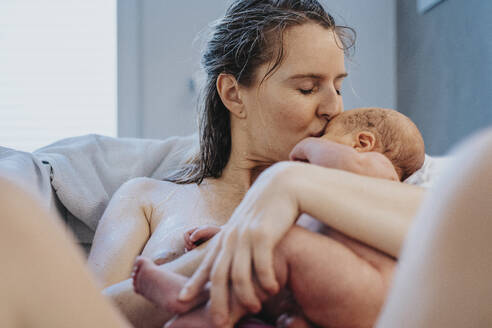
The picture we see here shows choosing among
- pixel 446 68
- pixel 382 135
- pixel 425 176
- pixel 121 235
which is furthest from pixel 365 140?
pixel 446 68

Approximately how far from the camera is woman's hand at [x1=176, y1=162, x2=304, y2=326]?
24.2 inches

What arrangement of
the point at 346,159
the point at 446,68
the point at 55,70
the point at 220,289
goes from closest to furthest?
the point at 220,289, the point at 346,159, the point at 446,68, the point at 55,70

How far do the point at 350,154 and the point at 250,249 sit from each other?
0.92 ft

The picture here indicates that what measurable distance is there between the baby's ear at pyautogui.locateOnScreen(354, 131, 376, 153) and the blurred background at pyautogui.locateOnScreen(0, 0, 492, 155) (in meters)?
1.31

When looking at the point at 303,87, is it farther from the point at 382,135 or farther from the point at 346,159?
the point at 346,159

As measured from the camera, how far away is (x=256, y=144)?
4.06ft

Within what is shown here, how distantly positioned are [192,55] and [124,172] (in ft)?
3.43

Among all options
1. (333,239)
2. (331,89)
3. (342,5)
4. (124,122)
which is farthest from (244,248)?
(342,5)

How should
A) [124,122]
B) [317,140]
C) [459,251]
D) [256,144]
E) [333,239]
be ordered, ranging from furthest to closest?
1. [124,122]
2. [256,144]
3. [317,140]
4. [333,239]
5. [459,251]

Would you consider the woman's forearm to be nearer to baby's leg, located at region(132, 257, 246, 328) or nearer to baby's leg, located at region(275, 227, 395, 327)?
baby's leg, located at region(275, 227, 395, 327)

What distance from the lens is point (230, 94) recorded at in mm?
1272

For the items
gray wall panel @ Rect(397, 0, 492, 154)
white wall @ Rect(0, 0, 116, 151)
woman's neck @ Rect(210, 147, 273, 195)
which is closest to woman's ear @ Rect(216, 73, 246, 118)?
woman's neck @ Rect(210, 147, 273, 195)

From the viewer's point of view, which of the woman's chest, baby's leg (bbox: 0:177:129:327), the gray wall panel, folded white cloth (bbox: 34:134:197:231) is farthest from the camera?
the gray wall panel

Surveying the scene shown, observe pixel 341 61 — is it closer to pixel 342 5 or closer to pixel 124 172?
Result: pixel 124 172
